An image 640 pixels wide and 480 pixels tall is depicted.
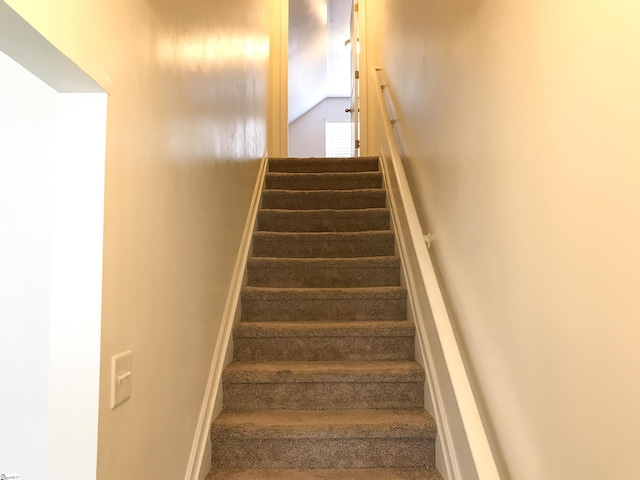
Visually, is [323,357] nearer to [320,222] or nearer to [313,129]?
[320,222]

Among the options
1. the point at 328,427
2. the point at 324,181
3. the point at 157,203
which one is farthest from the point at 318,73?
the point at 157,203

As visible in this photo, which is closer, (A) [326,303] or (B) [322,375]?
(B) [322,375]

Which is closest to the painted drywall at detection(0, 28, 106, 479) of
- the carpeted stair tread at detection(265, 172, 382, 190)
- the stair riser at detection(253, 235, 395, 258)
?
the stair riser at detection(253, 235, 395, 258)

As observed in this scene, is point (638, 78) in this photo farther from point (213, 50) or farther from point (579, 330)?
point (213, 50)

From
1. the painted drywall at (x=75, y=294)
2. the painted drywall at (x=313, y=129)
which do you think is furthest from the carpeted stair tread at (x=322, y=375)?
the painted drywall at (x=313, y=129)

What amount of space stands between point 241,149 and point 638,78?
84.9 inches

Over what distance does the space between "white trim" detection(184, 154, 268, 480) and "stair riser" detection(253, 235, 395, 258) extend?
0.14 m

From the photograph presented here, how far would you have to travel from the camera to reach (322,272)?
264 cm

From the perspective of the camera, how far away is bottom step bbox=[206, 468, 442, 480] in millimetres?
1660

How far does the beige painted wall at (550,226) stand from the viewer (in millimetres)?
743

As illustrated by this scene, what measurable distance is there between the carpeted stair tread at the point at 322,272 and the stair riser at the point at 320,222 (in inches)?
19.8

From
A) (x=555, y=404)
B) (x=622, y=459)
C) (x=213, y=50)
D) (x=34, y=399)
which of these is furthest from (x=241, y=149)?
(x=622, y=459)

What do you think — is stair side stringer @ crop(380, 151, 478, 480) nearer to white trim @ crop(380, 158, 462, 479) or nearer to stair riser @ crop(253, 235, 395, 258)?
white trim @ crop(380, 158, 462, 479)

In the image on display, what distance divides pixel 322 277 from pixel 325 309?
0.27m
